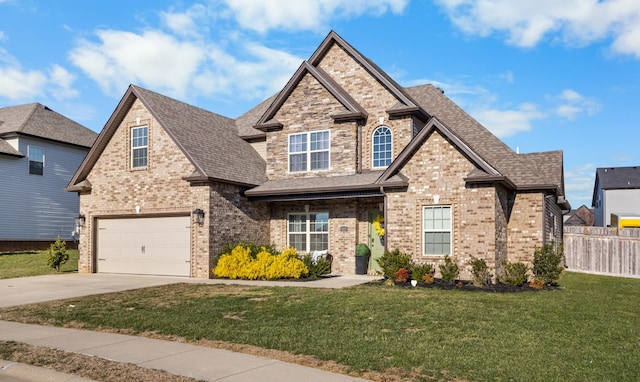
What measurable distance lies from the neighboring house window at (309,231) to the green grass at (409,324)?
6.27 metres

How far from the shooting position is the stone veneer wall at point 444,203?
1709 centimetres

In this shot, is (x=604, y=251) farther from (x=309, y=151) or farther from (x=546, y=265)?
(x=309, y=151)

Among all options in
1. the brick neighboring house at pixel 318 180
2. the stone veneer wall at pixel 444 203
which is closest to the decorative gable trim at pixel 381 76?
the brick neighboring house at pixel 318 180

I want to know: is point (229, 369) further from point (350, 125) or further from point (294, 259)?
point (350, 125)

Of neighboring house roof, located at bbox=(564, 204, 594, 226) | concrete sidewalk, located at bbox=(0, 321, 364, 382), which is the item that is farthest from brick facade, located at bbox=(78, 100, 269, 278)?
neighboring house roof, located at bbox=(564, 204, 594, 226)

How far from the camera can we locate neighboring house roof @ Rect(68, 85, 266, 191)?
811 inches

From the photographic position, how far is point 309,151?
882 inches

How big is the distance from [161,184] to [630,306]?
1617 centimetres

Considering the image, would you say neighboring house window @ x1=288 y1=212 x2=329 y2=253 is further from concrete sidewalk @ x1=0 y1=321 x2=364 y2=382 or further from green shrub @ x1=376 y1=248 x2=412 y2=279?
concrete sidewalk @ x1=0 y1=321 x2=364 y2=382

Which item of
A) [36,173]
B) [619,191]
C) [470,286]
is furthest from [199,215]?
[619,191]

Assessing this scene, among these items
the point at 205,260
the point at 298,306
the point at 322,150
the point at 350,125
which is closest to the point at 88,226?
the point at 205,260

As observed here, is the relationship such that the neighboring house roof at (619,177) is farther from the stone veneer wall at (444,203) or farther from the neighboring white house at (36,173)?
the neighboring white house at (36,173)

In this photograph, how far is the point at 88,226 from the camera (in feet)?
76.0

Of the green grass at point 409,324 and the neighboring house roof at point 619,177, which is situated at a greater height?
the neighboring house roof at point 619,177
